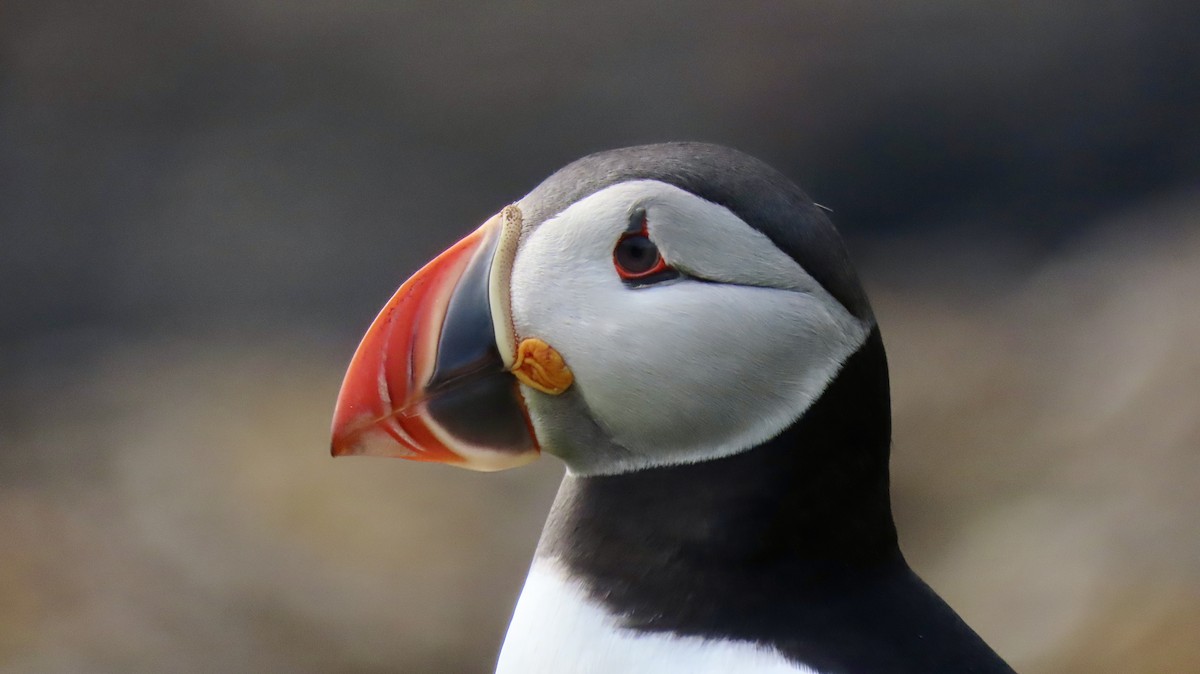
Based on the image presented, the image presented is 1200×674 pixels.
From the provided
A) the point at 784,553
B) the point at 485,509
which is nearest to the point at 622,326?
the point at 784,553

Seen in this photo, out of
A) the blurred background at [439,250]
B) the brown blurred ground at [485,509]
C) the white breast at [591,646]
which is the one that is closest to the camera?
the white breast at [591,646]

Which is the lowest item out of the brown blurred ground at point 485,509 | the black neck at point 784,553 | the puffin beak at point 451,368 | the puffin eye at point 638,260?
the brown blurred ground at point 485,509

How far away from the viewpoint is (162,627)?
3.81 meters

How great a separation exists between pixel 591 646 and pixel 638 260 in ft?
1.31

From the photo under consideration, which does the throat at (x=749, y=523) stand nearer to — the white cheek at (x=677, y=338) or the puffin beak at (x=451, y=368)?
the white cheek at (x=677, y=338)

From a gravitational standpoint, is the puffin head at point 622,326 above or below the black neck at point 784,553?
above

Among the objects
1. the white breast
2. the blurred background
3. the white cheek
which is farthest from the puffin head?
the blurred background

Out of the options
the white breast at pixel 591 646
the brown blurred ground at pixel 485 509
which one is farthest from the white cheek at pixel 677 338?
the brown blurred ground at pixel 485 509

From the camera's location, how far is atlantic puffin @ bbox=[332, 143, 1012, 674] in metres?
1.17

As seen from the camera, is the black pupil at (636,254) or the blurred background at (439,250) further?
the blurred background at (439,250)

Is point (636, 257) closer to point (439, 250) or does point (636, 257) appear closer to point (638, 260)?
point (638, 260)

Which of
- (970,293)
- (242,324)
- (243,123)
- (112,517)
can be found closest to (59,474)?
(112,517)

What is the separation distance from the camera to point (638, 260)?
1.19m

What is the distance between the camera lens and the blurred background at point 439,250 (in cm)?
372
